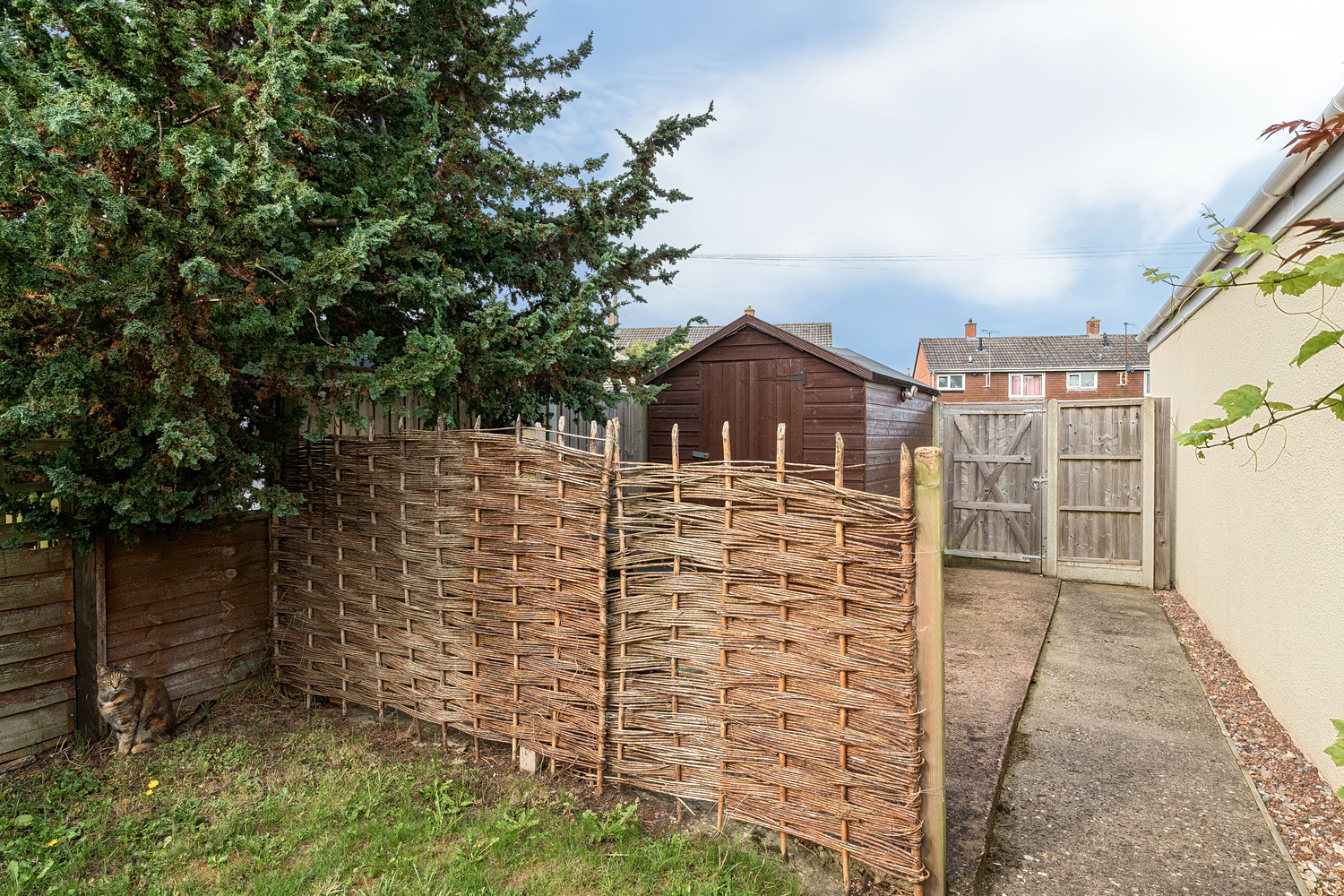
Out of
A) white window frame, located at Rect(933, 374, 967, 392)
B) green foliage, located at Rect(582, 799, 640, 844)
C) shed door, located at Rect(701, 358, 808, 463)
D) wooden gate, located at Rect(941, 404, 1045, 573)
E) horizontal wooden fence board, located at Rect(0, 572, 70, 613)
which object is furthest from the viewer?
white window frame, located at Rect(933, 374, 967, 392)

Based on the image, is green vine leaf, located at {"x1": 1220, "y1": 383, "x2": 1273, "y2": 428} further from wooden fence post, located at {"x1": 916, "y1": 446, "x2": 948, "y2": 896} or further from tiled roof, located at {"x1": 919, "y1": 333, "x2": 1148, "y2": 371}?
tiled roof, located at {"x1": 919, "y1": 333, "x2": 1148, "y2": 371}

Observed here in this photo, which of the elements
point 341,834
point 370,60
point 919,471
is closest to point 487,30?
point 370,60

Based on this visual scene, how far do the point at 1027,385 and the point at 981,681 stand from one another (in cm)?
3096

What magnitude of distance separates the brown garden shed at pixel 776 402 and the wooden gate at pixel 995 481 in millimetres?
1100

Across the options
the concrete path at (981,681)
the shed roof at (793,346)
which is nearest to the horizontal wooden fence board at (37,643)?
the concrete path at (981,681)

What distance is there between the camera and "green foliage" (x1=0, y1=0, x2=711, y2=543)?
2812 millimetres

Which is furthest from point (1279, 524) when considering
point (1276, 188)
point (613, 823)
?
point (613, 823)

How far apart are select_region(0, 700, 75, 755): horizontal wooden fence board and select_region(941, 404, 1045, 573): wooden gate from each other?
8677 millimetres

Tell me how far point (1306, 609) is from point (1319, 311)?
1600 mm

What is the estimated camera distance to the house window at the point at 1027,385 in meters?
31.5

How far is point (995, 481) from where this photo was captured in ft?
28.1

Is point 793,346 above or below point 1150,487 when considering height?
above

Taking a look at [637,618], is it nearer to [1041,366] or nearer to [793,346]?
[793,346]

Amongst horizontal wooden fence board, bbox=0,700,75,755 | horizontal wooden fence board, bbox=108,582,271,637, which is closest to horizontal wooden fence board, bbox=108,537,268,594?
horizontal wooden fence board, bbox=108,582,271,637
